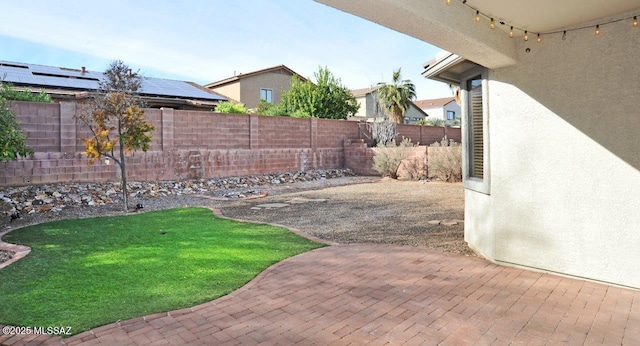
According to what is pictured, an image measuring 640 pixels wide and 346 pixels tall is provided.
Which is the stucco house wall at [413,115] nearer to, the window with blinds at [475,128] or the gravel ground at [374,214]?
the gravel ground at [374,214]

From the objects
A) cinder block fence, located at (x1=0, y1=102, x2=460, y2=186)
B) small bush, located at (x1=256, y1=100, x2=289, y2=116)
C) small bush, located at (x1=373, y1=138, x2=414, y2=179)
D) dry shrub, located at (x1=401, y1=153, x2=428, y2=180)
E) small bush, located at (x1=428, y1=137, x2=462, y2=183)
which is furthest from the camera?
small bush, located at (x1=256, y1=100, x2=289, y2=116)

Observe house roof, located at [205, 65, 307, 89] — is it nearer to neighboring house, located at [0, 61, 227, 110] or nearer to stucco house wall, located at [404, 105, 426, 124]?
neighboring house, located at [0, 61, 227, 110]

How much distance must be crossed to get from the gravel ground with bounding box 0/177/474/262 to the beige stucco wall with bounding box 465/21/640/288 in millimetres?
1237

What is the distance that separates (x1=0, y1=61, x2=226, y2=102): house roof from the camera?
1889 cm

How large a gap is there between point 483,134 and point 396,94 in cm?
3233

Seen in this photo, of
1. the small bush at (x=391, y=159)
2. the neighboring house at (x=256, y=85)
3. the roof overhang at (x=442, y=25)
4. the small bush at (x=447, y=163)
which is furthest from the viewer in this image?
the neighboring house at (x=256, y=85)

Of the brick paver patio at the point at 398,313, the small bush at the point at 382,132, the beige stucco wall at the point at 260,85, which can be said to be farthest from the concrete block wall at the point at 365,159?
the beige stucco wall at the point at 260,85

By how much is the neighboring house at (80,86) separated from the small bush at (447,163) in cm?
1294

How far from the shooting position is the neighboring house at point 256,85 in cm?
3309

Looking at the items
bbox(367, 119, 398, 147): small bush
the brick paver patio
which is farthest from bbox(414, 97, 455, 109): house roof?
the brick paver patio

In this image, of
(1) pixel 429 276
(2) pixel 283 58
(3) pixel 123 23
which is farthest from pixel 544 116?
(2) pixel 283 58

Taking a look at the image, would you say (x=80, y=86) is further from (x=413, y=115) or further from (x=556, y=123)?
(x=413, y=115)

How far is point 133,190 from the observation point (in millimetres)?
12461

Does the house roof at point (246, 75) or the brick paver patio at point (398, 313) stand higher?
the house roof at point (246, 75)
